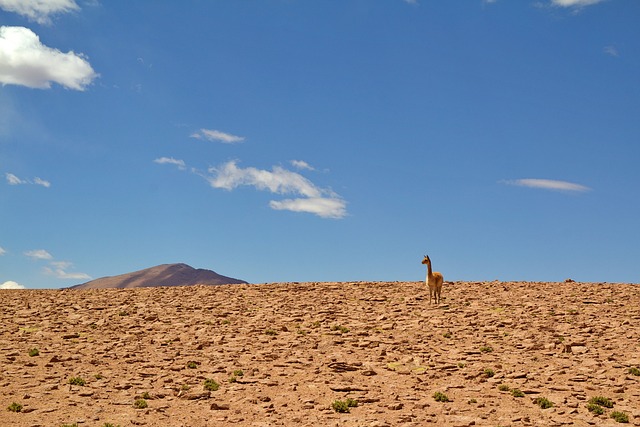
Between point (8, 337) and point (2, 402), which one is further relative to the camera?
point (8, 337)

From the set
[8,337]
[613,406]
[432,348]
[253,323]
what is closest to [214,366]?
[253,323]

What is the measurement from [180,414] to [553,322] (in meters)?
20.8

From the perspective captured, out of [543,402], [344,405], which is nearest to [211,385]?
[344,405]

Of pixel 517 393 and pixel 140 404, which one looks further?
pixel 517 393

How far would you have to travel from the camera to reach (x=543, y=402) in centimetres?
2075

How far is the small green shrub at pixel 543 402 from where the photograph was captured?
67.7ft

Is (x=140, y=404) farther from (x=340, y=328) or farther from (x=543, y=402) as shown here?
(x=543, y=402)

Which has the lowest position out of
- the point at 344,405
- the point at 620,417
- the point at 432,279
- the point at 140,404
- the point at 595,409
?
the point at 140,404

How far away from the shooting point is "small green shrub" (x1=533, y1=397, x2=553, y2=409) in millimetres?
20641

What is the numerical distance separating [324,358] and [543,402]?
9.25m

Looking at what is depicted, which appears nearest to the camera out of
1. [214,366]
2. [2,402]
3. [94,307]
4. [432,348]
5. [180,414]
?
[180,414]

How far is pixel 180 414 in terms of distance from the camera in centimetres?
2061

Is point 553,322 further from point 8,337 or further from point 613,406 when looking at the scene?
point 8,337

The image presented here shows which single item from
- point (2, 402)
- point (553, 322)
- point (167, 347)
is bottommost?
point (2, 402)
